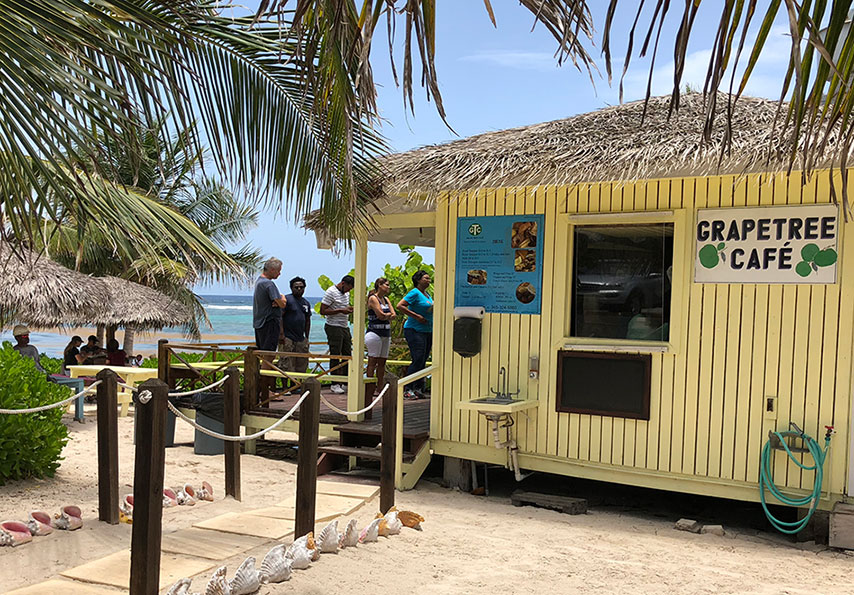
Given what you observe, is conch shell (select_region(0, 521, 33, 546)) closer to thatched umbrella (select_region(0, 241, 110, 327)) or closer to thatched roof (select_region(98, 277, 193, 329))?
thatched umbrella (select_region(0, 241, 110, 327))

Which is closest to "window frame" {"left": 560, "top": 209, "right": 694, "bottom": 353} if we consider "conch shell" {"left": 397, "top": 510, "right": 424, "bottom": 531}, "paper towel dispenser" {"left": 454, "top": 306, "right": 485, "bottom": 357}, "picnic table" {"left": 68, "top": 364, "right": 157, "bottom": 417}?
"paper towel dispenser" {"left": 454, "top": 306, "right": 485, "bottom": 357}

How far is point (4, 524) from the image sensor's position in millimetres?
5922

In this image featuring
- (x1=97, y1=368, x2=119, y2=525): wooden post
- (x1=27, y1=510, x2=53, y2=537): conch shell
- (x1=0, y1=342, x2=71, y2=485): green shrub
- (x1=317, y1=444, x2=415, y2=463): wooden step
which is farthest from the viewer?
(x1=317, y1=444, x2=415, y2=463): wooden step

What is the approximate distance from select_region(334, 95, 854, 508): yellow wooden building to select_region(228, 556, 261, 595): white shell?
8.97 feet

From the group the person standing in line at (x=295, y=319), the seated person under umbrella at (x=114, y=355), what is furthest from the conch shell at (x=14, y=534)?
the seated person under umbrella at (x=114, y=355)

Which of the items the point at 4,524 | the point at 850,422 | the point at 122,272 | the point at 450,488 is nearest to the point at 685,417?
the point at 850,422

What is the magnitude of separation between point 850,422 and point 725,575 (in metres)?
1.93

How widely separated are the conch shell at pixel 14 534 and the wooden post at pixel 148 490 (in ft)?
5.62

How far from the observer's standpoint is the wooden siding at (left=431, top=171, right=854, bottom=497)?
707 centimetres

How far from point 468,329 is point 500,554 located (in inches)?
107

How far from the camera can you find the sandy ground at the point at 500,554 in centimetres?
544

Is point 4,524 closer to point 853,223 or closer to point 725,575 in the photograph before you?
point 725,575

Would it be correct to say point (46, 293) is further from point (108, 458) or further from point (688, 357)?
point (688, 357)

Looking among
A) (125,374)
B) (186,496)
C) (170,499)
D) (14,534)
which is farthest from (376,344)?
(14,534)
